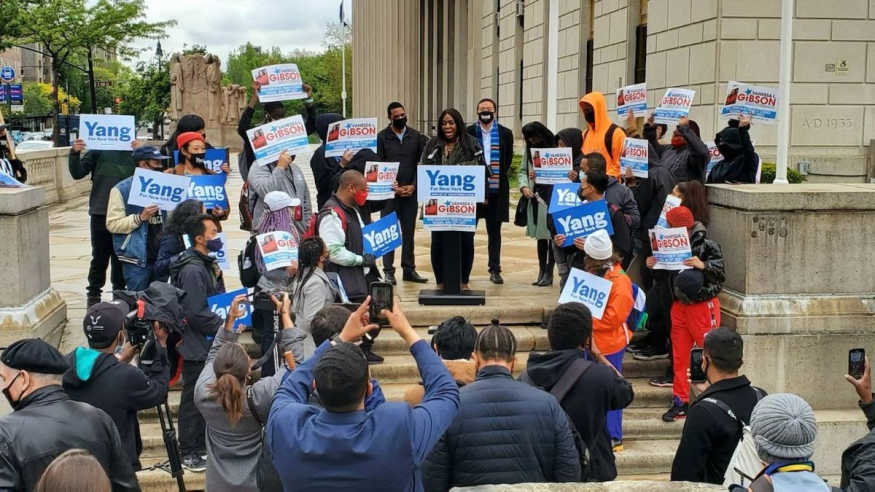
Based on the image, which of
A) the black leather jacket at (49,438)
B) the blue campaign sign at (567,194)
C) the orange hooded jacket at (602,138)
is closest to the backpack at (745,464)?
the black leather jacket at (49,438)

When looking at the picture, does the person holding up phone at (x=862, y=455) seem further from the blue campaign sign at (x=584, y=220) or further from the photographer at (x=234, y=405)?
the blue campaign sign at (x=584, y=220)

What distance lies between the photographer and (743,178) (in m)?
9.67

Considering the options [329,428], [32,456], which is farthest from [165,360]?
[329,428]

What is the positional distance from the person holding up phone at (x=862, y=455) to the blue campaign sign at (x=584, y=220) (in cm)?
365

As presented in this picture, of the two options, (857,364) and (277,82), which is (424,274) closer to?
(277,82)

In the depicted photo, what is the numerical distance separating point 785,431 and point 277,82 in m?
6.97

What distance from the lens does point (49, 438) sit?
427 cm

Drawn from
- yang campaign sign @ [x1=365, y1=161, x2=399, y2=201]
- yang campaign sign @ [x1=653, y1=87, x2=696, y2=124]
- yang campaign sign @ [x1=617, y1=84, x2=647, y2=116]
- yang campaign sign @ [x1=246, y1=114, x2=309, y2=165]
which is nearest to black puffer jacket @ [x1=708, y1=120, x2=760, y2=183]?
yang campaign sign @ [x1=653, y1=87, x2=696, y2=124]

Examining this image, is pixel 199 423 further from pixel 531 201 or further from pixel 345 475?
pixel 531 201

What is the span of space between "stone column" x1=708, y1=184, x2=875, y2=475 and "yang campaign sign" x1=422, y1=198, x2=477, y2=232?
2.46 m

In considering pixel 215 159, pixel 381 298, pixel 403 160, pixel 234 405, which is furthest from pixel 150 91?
pixel 381 298

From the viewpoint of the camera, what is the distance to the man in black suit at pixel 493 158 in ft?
34.9

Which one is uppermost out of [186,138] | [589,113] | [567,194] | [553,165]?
[589,113]

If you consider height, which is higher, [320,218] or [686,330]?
[320,218]
